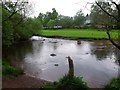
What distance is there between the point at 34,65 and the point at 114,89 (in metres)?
15.1

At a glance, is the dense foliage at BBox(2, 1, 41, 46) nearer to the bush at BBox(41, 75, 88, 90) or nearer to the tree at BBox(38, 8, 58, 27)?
the bush at BBox(41, 75, 88, 90)

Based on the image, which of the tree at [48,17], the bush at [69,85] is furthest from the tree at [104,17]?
the tree at [48,17]

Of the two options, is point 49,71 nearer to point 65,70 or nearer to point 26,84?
point 65,70

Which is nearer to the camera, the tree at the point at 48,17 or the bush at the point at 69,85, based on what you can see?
the bush at the point at 69,85

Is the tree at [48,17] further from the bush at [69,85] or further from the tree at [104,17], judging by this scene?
the bush at [69,85]

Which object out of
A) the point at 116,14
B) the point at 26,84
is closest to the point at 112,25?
the point at 116,14

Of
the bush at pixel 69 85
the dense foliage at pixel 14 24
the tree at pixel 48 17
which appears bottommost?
the bush at pixel 69 85

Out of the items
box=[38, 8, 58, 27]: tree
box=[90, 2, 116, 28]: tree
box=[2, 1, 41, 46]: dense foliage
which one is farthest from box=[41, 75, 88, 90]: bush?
box=[38, 8, 58, 27]: tree

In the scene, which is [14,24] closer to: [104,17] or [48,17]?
[104,17]

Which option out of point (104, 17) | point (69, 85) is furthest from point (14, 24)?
point (69, 85)

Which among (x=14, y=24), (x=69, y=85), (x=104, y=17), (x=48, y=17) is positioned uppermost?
(x=48, y=17)

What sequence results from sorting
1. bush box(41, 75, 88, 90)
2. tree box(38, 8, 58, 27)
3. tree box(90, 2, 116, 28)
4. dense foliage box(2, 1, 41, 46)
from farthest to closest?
1. tree box(38, 8, 58, 27)
2. dense foliage box(2, 1, 41, 46)
3. tree box(90, 2, 116, 28)
4. bush box(41, 75, 88, 90)

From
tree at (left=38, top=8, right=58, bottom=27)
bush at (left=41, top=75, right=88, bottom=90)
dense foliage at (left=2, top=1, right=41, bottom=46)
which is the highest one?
tree at (left=38, top=8, right=58, bottom=27)

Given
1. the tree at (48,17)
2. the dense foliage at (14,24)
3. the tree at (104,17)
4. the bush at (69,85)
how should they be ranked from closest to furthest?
the bush at (69,85)
the tree at (104,17)
the dense foliage at (14,24)
the tree at (48,17)
